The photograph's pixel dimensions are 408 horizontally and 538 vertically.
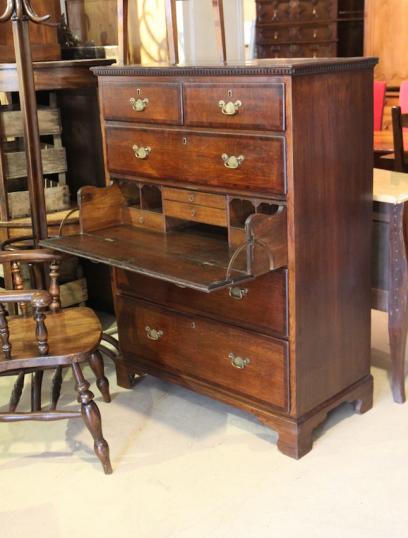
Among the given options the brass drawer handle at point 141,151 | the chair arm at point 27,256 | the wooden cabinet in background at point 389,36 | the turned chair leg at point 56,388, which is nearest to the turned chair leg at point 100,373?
the turned chair leg at point 56,388

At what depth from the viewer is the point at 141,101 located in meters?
2.77

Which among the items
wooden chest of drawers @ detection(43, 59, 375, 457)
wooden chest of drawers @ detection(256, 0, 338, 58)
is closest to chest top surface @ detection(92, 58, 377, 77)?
wooden chest of drawers @ detection(43, 59, 375, 457)

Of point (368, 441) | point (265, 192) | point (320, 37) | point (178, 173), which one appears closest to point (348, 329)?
point (368, 441)

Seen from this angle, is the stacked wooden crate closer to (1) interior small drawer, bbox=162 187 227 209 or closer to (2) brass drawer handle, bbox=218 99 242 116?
(1) interior small drawer, bbox=162 187 227 209

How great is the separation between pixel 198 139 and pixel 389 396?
133 cm

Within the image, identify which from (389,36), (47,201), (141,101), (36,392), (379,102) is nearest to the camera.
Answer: (141,101)

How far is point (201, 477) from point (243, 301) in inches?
24.3

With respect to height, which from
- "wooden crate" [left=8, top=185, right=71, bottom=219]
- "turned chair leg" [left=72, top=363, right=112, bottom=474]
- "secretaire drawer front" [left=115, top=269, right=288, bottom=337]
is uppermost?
"wooden crate" [left=8, top=185, right=71, bottom=219]

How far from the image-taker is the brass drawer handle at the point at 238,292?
2.65m

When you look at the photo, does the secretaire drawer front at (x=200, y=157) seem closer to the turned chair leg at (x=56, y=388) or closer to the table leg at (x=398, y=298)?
the table leg at (x=398, y=298)

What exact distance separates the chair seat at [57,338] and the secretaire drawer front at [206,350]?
0.97 ft

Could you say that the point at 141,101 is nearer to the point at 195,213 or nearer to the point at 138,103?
the point at 138,103

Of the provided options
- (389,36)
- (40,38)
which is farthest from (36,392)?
(389,36)

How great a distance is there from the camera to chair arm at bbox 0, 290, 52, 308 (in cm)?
242
